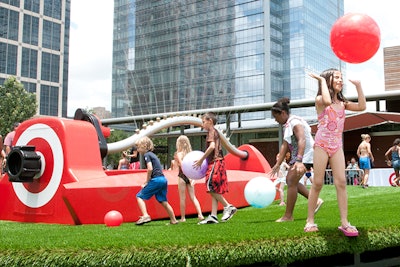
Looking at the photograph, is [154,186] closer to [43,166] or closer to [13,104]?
[43,166]

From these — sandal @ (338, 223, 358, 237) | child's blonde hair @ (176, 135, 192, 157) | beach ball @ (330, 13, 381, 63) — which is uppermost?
beach ball @ (330, 13, 381, 63)

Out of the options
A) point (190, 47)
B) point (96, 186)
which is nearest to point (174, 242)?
point (96, 186)

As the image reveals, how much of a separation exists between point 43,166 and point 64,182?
0.65 m

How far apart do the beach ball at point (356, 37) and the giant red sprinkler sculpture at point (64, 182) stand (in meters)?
4.30

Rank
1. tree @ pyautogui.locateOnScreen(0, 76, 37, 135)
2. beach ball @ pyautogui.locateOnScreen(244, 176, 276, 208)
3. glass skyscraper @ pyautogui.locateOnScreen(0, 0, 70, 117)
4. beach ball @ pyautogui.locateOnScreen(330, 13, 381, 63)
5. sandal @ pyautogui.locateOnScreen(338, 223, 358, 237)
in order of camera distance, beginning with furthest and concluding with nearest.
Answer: glass skyscraper @ pyautogui.locateOnScreen(0, 0, 70, 117) → tree @ pyautogui.locateOnScreen(0, 76, 37, 135) → beach ball @ pyautogui.locateOnScreen(244, 176, 276, 208) → beach ball @ pyautogui.locateOnScreen(330, 13, 381, 63) → sandal @ pyautogui.locateOnScreen(338, 223, 358, 237)

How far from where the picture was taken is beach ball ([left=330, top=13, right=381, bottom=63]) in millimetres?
5156

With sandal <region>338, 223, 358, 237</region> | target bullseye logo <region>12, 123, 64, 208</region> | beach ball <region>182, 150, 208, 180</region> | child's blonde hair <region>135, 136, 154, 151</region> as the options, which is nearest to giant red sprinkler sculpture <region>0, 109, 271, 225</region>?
target bullseye logo <region>12, 123, 64, 208</region>

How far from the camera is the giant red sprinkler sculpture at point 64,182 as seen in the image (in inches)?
305

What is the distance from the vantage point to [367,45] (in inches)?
207

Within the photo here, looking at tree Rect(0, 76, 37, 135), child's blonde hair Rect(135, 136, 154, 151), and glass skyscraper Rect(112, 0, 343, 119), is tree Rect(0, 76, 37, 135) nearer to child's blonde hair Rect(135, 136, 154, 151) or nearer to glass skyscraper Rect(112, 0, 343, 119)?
child's blonde hair Rect(135, 136, 154, 151)

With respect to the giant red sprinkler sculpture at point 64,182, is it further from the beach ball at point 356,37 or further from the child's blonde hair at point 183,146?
the beach ball at point 356,37

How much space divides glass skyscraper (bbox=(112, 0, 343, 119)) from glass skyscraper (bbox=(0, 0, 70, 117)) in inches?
533

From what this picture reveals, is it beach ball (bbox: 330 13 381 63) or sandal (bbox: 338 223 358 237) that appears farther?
beach ball (bbox: 330 13 381 63)

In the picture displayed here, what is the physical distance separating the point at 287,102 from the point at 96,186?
3.44 meters
